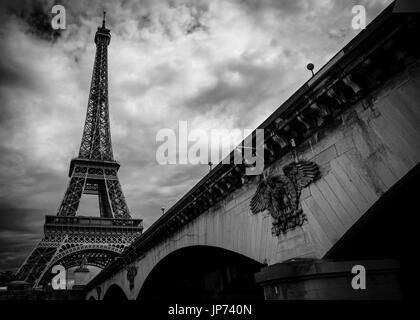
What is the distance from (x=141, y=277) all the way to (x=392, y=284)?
1761cm

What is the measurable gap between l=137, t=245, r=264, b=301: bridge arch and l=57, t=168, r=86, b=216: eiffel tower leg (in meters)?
35.8

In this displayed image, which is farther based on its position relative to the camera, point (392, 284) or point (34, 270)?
point (34, 270)

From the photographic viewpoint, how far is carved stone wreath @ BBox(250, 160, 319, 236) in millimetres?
6371

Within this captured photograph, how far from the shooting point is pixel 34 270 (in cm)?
4384

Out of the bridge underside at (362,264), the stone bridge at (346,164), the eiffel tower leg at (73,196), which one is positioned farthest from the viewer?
the eiffel tower leg at (73,196)

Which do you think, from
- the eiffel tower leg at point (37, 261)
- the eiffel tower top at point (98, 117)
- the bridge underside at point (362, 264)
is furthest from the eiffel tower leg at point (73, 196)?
the bridge underside at point (362, 264)

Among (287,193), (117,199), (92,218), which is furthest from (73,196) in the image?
(287,193)

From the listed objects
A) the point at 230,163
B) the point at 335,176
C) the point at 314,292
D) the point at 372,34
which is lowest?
the point at 314,292

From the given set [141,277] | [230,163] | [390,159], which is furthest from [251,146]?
[141,277]

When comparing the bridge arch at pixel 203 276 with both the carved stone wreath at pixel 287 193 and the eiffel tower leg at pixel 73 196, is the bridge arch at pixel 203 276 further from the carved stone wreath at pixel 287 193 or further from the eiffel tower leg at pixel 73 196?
the eiffel tower leg at pixel 73 196

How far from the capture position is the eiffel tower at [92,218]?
149ft

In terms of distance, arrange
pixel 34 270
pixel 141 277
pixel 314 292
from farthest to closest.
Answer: pixel 34 270 < pixel 141 277 < pixel 314 292

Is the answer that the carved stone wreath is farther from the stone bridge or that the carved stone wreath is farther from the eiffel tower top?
the eiffel tower top
